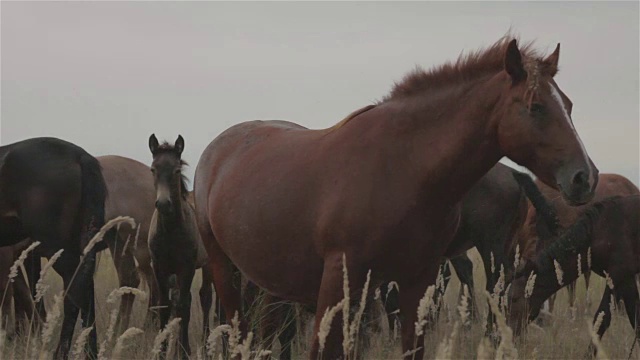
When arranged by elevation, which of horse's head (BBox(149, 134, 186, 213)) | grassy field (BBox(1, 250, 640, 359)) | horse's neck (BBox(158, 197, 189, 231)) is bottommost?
grassy field (BBox(1, 250, 640, 359))

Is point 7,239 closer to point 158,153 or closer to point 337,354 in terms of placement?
point 158,153

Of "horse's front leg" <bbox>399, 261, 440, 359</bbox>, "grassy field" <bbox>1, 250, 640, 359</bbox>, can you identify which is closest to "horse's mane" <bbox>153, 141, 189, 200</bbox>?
"grassy field" <bbox>1, 250, 640, 359</bbox>

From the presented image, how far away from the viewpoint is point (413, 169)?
464 centimetres

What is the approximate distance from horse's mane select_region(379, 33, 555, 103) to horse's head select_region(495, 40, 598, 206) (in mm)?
102

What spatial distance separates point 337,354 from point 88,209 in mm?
3606

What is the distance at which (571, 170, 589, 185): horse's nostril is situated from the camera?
427 centimetres

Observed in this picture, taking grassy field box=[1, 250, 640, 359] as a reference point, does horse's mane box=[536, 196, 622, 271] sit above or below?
above

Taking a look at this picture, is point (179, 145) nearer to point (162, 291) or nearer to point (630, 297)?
point (162, 291)

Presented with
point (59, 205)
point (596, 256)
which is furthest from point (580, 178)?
point (59, 205)

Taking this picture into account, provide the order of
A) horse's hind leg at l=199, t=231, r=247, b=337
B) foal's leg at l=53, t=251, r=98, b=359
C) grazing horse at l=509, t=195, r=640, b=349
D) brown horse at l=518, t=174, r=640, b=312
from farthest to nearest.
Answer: brown horse at l=518, t=174, r=640, b=312
grazing horse at l=509, t=195, r=640, b=349
foal's leg at l=53, t=251, r=98, b=359
horse's hind leg at l=199, t=231, r=247, b=337

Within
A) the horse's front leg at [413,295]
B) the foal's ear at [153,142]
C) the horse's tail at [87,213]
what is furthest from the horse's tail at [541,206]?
the horse's front leg at [413,295]

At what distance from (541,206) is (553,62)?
14.0 feet

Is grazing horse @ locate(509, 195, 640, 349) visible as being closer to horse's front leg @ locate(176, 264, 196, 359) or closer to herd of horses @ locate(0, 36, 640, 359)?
herd of horses @ locate(0, 36, 640, 359)

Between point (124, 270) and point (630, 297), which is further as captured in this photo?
point (124, 270)
